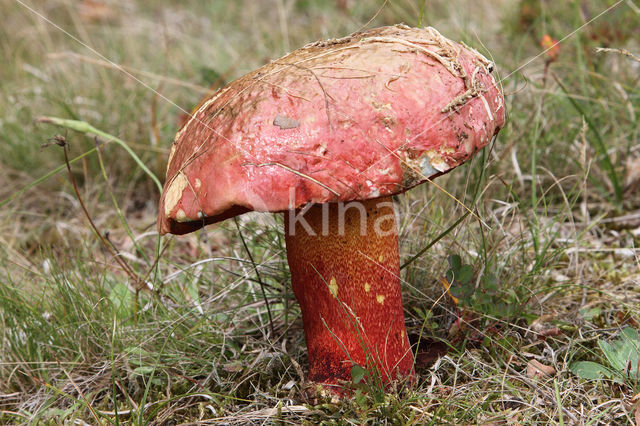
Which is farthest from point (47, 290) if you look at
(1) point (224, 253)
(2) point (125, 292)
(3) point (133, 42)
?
(3) point (133, 42)

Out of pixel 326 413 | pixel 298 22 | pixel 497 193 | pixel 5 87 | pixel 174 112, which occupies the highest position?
pixel 298 22

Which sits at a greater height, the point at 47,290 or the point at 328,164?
the point at 328,164

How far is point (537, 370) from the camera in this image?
1651 mm

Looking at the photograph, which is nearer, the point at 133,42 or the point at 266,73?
the point at 266,73

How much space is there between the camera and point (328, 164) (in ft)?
3.91

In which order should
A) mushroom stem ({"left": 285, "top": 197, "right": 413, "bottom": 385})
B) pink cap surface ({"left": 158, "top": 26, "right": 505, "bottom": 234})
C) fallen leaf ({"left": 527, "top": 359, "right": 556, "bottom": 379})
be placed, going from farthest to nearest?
1. fallen leaf ({"left": 527, "top": 359, "right": 556, "bottom": 379})
2. mushroom stem ({"left": 285, "top": 197, "right": 413, "bottom": 385})
3. pink cap surface ({"left": 158, "top": 26, "right": 505, "bottom": 234})

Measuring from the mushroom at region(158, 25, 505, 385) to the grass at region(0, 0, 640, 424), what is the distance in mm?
201

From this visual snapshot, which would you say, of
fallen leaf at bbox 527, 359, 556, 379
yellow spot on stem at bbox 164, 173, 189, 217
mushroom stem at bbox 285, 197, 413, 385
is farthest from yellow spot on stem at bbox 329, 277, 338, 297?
fallen leaf at bbox 527, 359, 556, 379

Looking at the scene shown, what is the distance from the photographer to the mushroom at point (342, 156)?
1202 millimetres

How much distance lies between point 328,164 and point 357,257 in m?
0.39

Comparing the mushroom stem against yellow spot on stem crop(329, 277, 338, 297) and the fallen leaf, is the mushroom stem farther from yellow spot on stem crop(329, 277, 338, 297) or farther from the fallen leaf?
the fallen leaf

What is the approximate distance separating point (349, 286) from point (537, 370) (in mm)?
630

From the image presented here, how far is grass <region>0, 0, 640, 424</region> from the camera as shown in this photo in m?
1.58

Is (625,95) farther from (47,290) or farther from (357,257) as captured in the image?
(47,290)
